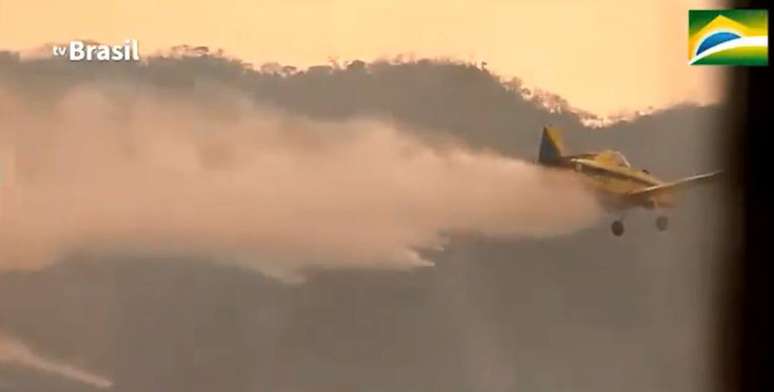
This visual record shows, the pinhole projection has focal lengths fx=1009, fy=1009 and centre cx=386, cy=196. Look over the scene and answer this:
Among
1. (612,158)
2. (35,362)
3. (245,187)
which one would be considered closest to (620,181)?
(612,158)

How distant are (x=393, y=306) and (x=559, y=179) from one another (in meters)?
0.13

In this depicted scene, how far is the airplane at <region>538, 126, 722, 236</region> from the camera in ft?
1.99

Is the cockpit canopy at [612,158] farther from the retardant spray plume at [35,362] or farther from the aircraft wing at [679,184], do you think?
the retardant spray plume at [35,362]

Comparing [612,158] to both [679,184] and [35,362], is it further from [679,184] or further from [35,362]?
[35,362]

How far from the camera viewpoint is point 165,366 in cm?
60

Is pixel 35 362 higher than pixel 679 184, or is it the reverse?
pixel 679 184

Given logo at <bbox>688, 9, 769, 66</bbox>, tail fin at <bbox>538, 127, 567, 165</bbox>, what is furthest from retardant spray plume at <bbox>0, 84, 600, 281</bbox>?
logo at <bbox>688, 9, 769, 66</bbox>

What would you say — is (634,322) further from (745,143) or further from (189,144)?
(189,144)

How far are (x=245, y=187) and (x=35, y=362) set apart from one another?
0.16m

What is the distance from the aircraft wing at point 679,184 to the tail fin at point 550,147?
0.05m

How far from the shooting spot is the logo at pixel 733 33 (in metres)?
0.60

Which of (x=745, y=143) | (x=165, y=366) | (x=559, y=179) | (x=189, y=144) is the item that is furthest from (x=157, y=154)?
(x=745, y=143)

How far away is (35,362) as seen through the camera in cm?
59
